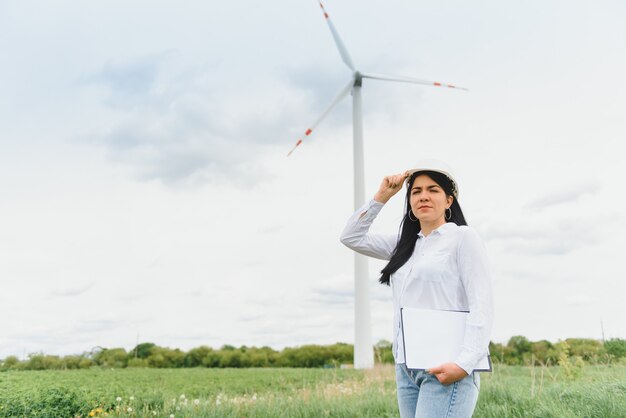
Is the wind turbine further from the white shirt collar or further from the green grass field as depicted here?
the white shirt collar

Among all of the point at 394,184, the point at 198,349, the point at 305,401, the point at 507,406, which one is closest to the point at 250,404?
the point at 305,401

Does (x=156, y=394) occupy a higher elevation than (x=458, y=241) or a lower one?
lower

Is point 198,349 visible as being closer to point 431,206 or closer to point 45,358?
point 45,358

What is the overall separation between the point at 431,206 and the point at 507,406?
443 cm

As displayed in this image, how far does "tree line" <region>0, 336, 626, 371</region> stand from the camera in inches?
713

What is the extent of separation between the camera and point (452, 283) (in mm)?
3023

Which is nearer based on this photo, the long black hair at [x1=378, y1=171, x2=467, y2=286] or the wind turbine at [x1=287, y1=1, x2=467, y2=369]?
the long black hair at [x1=378, y1=171, x2=467, y2=286]

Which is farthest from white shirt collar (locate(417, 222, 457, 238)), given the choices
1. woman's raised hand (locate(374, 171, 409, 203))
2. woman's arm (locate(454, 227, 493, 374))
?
woman's raised hand (locate(374, 171, 409, 203))

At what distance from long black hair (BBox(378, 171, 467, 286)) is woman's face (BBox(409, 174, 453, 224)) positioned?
3 centimetres

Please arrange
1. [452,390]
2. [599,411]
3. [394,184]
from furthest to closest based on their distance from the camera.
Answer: [599,411]
[394,184]
[452,390]

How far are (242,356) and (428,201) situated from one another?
22.8 metres

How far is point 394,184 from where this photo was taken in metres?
3.38

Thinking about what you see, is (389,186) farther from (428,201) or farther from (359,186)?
(359,186)

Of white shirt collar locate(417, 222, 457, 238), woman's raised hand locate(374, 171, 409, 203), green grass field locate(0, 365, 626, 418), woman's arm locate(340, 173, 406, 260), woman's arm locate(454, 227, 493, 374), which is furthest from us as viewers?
green grass field locate(0, 365, 626, 418)
